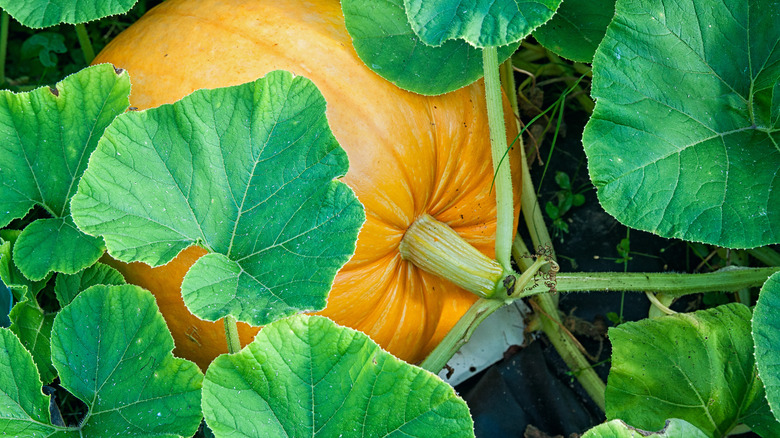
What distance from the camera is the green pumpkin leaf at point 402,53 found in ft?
4.65

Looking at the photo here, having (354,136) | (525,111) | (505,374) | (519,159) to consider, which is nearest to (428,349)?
(505,374)

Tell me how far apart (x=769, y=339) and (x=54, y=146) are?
129cm

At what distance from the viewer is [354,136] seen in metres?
1.38

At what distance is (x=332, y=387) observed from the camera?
3.65 feet

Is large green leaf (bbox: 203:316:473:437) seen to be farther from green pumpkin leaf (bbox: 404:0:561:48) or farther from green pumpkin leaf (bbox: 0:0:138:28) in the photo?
green pumpkin leaf (bbox: 0:0:138:28)

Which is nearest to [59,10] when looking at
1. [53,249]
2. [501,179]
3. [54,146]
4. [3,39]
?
[54,146]

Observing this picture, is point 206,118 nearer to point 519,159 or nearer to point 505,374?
point 519,159

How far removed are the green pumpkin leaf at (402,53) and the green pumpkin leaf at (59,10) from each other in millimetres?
439

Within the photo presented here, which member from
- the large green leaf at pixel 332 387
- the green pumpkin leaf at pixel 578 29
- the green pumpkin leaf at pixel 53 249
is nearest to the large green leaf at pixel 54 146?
the green pumpkin leaf at pixel 53 249

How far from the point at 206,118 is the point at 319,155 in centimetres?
20

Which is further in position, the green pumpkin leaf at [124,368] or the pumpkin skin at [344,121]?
the pumpkin skin at [344,121]

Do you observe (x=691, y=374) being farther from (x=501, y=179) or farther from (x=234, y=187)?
(x=234, y=187)

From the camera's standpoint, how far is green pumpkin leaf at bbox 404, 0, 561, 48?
1208mm

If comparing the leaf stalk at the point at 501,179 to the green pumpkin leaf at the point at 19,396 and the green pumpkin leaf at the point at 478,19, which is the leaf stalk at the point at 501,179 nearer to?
the green pumpkin leaf at the point at 478,19
